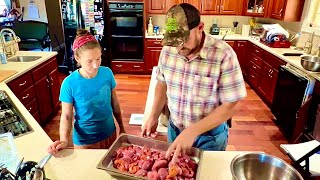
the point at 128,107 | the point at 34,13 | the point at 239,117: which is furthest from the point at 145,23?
the point at 34,13

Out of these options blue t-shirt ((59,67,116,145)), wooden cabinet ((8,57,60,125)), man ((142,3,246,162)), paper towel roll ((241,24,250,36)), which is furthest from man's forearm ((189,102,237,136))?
paper towel roll ((241,24,250,36))

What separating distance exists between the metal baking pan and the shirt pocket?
1.00ft

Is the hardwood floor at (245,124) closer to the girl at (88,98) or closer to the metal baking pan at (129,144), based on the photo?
the girl at (88,98)

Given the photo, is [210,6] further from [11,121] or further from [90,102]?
[11,121]

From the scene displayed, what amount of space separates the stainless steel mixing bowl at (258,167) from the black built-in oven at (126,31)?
4.24m

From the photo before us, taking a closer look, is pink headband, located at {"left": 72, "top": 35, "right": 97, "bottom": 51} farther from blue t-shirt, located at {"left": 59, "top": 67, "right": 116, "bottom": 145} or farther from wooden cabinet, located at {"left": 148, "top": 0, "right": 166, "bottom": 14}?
wooden cabinet, located at {"left": 148, "top": 0, "right": 166, "bottom": 14}

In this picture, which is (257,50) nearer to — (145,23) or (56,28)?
(145,23)

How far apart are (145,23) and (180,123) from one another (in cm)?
394

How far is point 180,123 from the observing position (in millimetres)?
1481

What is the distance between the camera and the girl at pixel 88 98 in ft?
4.86

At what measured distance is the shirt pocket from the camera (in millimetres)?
1285

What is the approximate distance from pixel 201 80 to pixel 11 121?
1.17m

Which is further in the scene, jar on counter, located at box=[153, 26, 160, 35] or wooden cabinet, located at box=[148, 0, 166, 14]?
jar on counter, located at box=[153, 26, 160, 35]

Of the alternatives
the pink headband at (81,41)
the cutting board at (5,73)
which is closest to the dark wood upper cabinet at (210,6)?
the cutting board at (5,73)
